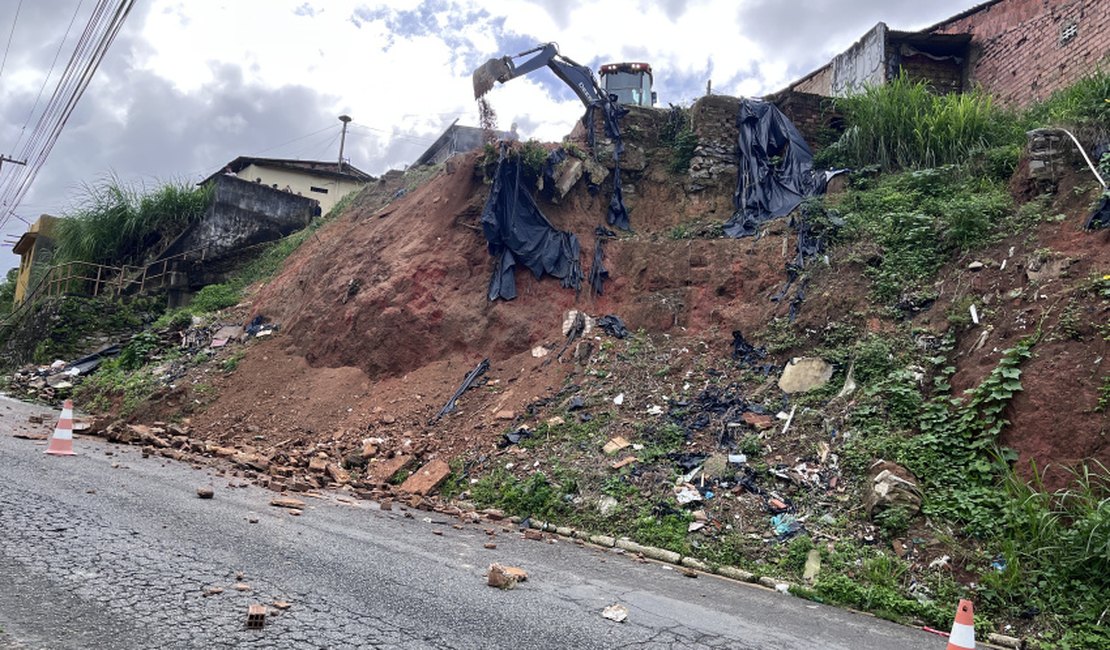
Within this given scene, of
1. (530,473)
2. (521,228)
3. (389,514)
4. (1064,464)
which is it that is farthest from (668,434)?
(521,228)

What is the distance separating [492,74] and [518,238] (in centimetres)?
417

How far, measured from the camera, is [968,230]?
1030 centimetres

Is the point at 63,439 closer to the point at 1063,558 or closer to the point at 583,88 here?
the point at 1063,558

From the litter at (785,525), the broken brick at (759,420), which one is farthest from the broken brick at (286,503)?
the broken brick at (759,420)

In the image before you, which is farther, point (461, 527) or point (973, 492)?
point (461, 527)

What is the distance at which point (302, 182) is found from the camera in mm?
33656

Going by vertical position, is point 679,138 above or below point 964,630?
above

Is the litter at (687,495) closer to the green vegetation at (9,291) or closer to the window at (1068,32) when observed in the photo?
the window at (1068,32)

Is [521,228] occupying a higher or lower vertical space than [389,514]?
higher

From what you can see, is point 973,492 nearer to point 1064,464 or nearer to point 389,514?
point 1064,464

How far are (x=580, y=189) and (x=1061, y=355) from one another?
948cm

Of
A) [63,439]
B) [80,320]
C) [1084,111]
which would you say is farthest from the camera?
[80,320]

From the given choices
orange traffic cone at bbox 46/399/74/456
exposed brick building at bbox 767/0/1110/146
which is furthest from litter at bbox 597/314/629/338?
orange traffic cone at bbox 46/399/74/456

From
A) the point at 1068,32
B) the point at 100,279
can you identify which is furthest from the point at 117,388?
the point at 1068,32
